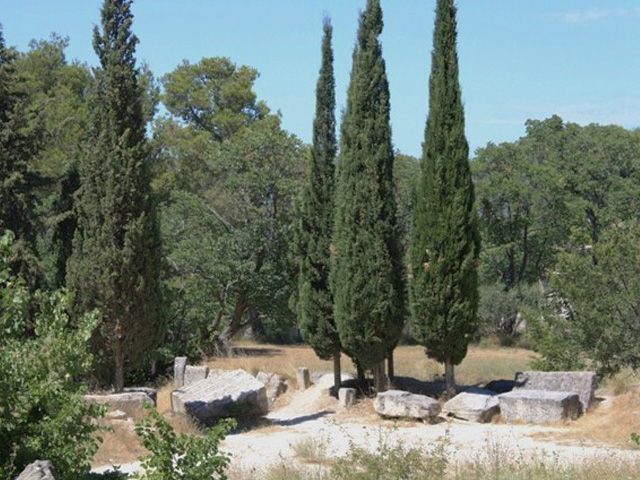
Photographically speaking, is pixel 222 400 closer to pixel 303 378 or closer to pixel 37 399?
pixel 303 378

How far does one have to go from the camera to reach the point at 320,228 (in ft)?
65.3

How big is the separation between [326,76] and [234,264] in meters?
9.79

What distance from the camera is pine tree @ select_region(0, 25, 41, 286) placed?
61.4 feet

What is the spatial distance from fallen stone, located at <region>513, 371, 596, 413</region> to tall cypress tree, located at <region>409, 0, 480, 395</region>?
1.52 meters

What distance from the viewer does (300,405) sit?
19578 millimetres

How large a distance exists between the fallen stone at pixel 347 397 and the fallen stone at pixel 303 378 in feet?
7.71

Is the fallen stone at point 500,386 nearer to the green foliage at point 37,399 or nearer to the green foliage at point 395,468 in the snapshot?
the green foliage at point 395,468

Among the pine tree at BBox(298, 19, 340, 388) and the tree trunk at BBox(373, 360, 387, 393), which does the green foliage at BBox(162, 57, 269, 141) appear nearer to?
the pine tree at BBox(298, 19, 340, 388)

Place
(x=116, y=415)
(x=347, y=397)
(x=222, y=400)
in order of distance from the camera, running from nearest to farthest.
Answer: (x=116, y=415) → (x=222, y=400) → (x=347, y=397)

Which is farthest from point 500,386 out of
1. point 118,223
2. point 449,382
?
point 118,223

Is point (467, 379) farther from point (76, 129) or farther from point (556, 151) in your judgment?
point (556, 151)

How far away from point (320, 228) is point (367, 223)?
184 cm

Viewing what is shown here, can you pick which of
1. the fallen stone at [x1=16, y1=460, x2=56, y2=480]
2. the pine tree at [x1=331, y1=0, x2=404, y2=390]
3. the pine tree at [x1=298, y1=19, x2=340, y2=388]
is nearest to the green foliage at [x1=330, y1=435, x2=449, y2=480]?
the fallen stone at [x1=16, y1=460, x2=56, y2=480]

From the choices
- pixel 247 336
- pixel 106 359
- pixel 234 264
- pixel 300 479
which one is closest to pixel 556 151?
pixel 247 336
